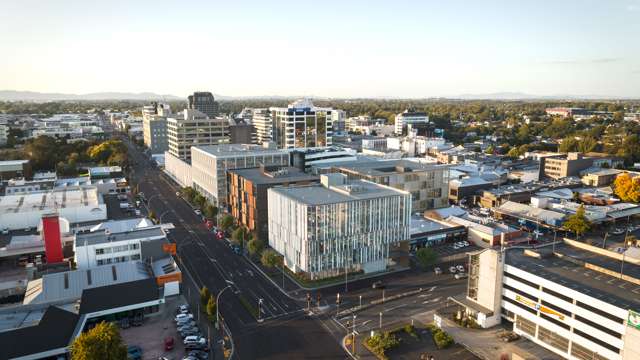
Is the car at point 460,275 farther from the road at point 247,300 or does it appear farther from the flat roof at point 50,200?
the flat roof at point 50,200

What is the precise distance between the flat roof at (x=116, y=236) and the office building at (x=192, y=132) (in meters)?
72.6

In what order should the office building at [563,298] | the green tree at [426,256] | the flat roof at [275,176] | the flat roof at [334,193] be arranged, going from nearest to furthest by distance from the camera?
1. the office building at [563,298]
2. the flat roof at [334,193]
3. the green tree at [426,256]
4. the flat roof at [275,176]

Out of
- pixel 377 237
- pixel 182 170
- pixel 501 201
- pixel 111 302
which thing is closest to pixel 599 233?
pixel 501 201

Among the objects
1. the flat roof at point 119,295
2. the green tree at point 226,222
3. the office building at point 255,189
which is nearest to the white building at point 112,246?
the flat roof at point 119,295

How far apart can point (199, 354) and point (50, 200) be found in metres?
58.5

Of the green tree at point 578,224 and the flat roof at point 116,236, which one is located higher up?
the flat roof at point 116,236

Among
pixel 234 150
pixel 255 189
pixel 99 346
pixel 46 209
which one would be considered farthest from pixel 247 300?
pixel 234 150

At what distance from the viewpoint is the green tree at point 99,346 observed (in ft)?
107

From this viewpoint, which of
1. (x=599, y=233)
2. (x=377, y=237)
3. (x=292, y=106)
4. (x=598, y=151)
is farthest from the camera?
(x=598, y=151)

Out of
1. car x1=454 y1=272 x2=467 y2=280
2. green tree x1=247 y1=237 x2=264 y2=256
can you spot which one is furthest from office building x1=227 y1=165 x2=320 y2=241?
car x1=454 y1=272 x2=467 y2=280

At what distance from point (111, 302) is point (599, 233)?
78.7 m

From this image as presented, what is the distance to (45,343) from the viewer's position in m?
38.0

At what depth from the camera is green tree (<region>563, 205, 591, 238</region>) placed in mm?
73688

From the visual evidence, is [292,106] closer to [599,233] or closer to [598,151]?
[599,233]
